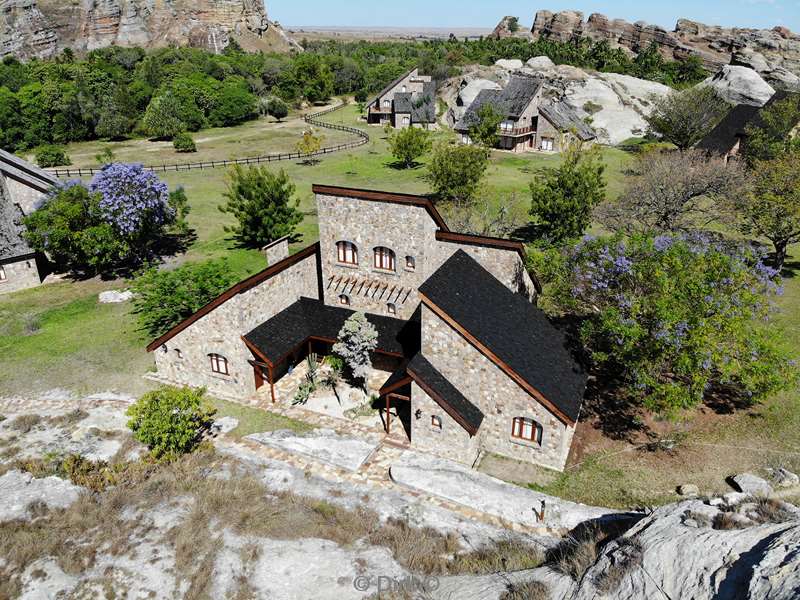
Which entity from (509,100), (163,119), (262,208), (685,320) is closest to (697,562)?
(685,320)

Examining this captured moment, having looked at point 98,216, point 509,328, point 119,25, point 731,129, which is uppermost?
point 119,25

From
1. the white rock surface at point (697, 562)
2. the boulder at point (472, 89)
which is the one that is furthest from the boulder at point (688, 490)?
the boulder at point (472, 89)

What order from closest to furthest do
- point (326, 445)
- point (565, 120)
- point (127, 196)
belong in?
point (326, 445)
point (127, 196)
point (565, 120)

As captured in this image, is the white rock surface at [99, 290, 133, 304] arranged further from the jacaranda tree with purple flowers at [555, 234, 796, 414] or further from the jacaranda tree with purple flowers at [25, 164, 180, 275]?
the jacaranda tree with purple flowers at [555, 234, 796, 414]

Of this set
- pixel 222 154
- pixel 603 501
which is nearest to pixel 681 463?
pixel 603 501

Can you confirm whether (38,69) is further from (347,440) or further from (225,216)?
(347,440)

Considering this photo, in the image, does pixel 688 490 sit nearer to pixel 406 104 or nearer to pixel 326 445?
pixel 326 445
